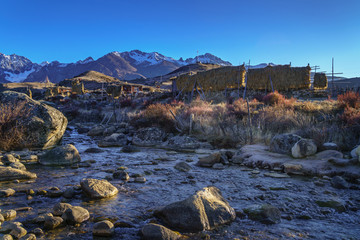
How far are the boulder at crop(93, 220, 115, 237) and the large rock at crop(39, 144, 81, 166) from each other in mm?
4205

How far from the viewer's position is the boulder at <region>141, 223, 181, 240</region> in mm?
2682

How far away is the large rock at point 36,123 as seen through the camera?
8438mm

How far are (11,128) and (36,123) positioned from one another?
2.61 feet

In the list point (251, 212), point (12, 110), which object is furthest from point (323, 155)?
point (12, 110)

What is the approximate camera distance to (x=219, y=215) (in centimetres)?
319

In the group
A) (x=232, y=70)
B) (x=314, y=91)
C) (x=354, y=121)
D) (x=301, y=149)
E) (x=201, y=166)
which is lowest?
(x=201, y=166)

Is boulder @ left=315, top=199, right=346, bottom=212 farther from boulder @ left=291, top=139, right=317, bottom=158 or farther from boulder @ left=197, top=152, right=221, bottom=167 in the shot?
boulder @ left=197, top=152, right=221, bottom=167

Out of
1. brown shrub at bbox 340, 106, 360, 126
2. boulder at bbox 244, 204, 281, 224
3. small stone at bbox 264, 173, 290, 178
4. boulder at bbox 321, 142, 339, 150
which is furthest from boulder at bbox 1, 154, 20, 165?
brown shrub at bbox 340, 106, 360, 126

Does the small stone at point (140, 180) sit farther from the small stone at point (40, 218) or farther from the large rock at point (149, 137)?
the large rock at point (149, 137)

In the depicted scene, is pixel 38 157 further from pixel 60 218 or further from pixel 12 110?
pixel 60 218

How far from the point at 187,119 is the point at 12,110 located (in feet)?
24.0

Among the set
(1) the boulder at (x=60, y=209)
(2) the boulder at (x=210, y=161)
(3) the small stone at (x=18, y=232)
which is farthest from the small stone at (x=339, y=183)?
(3) the small stone at (x=18, y=232)

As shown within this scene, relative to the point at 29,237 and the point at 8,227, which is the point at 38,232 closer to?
the point at 29,237

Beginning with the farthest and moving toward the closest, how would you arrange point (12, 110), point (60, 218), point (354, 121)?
point (12, 110), point (354, 121), point (60, 218)
